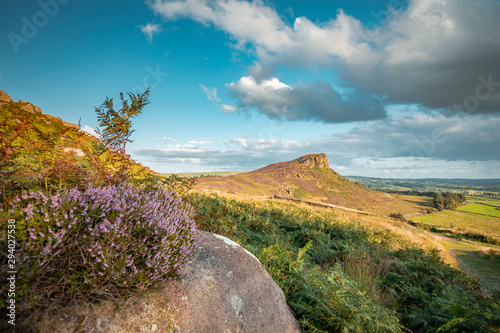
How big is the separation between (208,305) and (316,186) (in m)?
79.8

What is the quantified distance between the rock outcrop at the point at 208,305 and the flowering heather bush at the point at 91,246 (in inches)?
6.8

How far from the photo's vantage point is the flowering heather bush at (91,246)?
1.80 meters

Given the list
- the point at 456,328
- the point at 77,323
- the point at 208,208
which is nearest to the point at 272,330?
the point at 77,323

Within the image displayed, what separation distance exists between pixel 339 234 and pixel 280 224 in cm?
317

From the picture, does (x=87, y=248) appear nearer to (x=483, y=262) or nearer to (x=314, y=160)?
(x=483, y=262)

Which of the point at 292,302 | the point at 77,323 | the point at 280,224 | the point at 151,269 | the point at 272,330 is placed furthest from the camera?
the point at 280,224

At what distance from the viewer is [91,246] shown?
198 centimetres

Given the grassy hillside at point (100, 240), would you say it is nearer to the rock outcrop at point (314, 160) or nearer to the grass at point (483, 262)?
the grass at point (483, 262)

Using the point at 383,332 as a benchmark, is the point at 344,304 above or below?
above

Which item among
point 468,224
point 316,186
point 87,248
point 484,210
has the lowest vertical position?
point 484,210

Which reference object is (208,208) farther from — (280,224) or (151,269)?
(151,269)

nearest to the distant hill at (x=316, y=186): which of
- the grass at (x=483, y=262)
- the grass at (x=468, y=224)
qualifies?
the grass at (x=468, y=224)

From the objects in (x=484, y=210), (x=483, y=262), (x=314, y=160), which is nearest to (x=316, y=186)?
(x=314, y=160)

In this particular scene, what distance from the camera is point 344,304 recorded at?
3.39m
